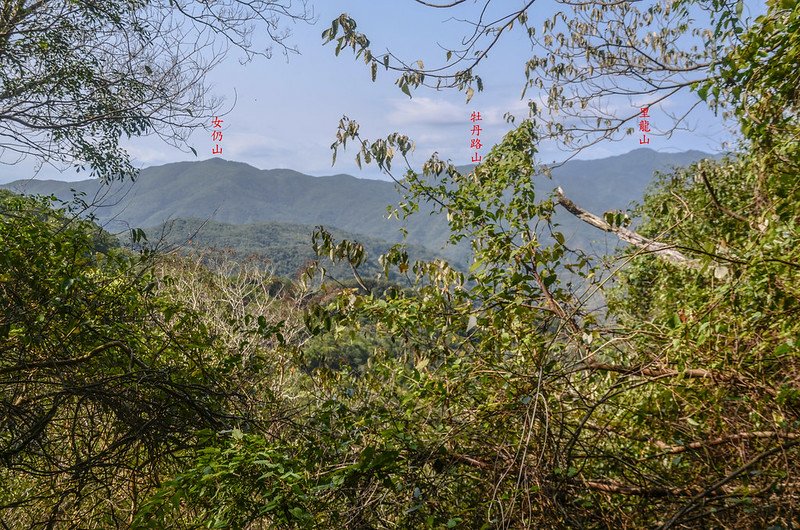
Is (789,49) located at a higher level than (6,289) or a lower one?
higher

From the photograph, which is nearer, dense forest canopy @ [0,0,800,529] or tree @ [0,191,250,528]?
dense forest canopy @ [0,0,800,529]

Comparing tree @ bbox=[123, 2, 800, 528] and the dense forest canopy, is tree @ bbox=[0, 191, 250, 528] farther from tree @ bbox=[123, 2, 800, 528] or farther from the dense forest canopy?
tree @ bbox=[123, 2, 800, 528]

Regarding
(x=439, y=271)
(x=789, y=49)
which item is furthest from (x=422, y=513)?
(x=789, y=49)

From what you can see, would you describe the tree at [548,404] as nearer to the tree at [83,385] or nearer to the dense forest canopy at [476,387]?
the dense forest canopy at [476,387]

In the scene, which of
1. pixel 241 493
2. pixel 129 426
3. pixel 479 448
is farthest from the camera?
pixel 129 426

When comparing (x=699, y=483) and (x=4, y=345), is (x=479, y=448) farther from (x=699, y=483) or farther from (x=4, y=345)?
(x=4, y=345)

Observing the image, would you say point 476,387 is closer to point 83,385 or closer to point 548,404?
point 548,404

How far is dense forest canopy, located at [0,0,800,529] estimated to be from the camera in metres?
2.26

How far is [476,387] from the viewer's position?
303 cm

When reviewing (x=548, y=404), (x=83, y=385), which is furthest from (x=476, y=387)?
(x=83, y=385)

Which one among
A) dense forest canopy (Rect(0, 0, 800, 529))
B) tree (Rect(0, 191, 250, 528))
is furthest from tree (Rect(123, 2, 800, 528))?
tree (Rect(0, 191, 250, 528))

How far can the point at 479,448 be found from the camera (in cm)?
262

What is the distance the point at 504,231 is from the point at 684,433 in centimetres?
167

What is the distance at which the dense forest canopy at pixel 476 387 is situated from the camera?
2.26m
